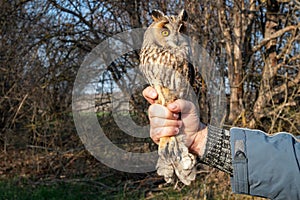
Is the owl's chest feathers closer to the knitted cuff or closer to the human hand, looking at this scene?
the human hand

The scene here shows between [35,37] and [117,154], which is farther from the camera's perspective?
[35,37]

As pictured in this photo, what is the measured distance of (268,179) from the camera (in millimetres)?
1249

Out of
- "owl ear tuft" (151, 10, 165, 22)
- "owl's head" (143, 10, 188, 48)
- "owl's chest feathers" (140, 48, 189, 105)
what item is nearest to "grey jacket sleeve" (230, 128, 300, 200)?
"owl's chest feathers" (140, 48, 189, 105)

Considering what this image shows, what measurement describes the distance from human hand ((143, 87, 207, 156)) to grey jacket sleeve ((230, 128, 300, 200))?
166 mm

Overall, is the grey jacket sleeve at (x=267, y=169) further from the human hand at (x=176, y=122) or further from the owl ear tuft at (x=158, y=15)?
the owl ear tuft at (x=158, y=15)

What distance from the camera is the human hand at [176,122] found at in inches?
51.5

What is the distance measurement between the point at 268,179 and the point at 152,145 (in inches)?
129

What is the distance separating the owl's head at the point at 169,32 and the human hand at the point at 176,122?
18cm

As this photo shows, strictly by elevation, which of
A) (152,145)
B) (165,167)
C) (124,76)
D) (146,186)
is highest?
(124,76)

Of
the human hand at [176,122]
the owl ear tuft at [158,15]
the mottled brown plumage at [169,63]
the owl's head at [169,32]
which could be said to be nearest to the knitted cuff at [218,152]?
the human hand at [176,122]

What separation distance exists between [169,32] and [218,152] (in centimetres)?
47

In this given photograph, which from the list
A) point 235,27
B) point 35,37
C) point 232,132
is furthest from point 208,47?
point 232,132

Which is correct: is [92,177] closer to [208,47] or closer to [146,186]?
[146,186]

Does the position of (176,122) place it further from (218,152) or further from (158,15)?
(158,15)
